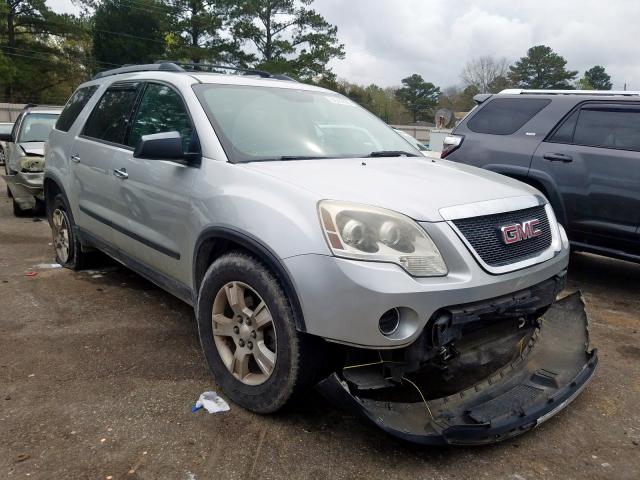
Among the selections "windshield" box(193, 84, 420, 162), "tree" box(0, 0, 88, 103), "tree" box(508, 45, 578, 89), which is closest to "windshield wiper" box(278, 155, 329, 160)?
"windshield" box(193, 84, 420, 162)

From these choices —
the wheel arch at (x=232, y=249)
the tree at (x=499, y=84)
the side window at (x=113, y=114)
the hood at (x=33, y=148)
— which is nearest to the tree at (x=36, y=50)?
the hood at (x=33, y=148)

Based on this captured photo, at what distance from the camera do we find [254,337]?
106 inches

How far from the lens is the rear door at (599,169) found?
4777mm

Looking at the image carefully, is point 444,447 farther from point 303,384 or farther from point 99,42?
point 99,42

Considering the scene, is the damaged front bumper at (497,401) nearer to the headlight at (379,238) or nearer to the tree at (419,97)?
the headlight at (379,238)

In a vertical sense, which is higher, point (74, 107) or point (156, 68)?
point (156, 68)

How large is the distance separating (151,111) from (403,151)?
180 centimetres

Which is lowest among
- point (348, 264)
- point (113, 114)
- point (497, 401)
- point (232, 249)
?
point (497, 401)

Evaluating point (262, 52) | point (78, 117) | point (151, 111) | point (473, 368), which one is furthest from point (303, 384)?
point (262, 52)

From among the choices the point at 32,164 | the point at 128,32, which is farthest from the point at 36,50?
the point at 32,164

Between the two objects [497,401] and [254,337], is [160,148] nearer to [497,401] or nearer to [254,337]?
[254,337]

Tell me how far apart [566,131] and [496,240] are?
3.31 meters

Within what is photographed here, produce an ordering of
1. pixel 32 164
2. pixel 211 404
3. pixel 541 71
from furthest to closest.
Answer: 1. pixel 541 71
2. pixel 32 164
3. pixel 211 404

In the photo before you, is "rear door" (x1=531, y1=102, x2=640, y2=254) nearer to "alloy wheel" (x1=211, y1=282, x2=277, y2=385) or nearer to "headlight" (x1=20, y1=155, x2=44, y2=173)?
"alloy wheel" (x1=211, y1=282, x2=277, y2=385)
